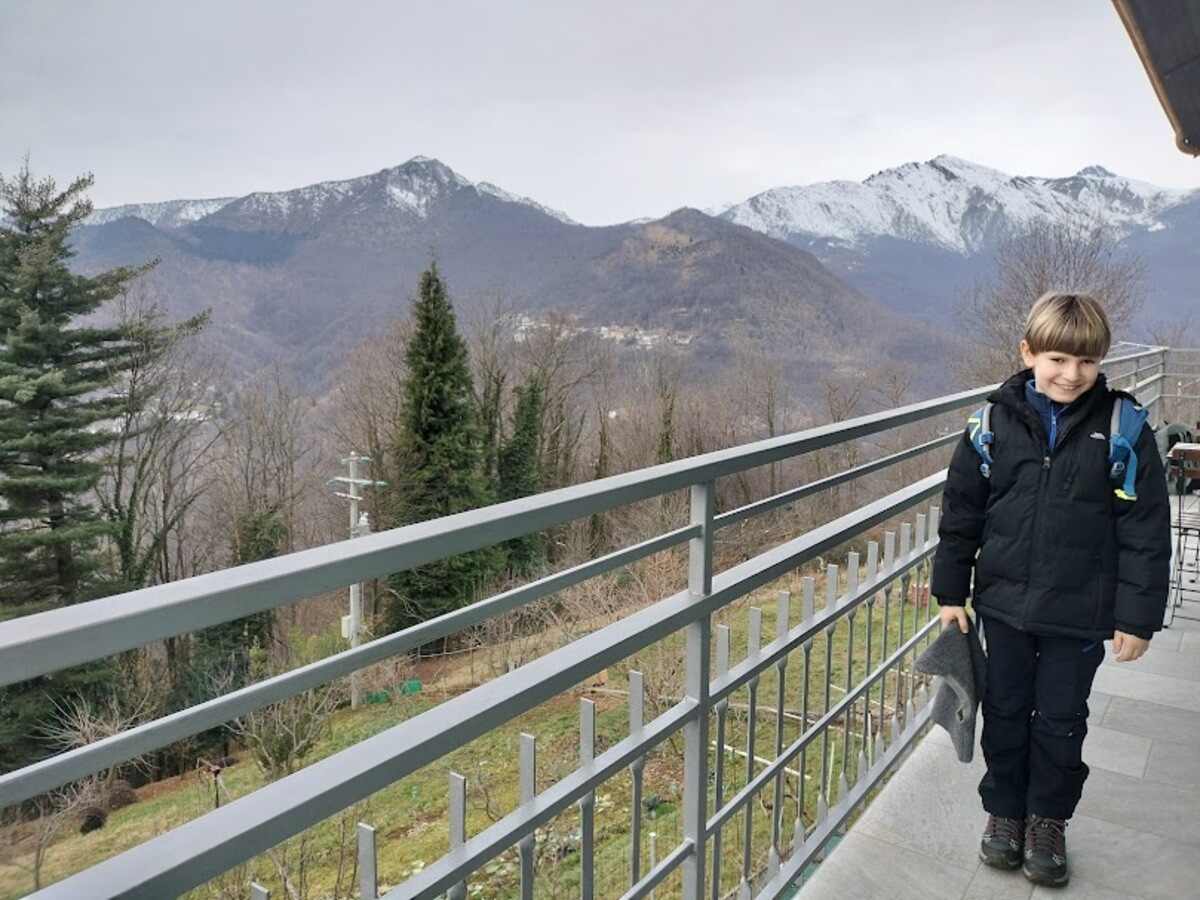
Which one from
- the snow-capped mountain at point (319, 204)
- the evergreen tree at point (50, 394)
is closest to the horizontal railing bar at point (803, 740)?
the evergreen tree at point (50, 394)

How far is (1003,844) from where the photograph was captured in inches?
76.4

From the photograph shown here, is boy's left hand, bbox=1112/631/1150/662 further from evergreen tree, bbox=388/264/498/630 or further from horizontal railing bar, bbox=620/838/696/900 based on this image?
evergreen tree, bbox=388/264/498/630

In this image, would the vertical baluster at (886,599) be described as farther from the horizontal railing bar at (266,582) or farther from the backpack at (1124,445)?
the horizontal railing bar at (266,582)

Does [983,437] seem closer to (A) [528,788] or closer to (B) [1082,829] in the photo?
(B) [1082,829]

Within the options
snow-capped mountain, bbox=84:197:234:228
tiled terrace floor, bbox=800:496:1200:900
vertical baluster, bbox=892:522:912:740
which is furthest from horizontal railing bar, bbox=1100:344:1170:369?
snow-capped mountain, bbox=84:197:234:228

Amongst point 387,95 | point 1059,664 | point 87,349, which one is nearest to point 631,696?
point 1059,664

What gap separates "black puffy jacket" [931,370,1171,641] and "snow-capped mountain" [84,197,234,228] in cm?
10805

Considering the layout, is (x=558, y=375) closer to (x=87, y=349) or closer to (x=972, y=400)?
(x=87, y=349)

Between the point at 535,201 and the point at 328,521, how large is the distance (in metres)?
100

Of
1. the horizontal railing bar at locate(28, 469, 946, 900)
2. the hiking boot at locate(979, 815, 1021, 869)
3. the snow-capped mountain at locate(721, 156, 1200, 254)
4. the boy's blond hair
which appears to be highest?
the snow-capped mountain at locate(721, 156, 1200, 254)

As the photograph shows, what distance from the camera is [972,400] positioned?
2.52 m

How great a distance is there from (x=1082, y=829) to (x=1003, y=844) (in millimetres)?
335

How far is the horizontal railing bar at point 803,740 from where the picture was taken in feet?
4.98

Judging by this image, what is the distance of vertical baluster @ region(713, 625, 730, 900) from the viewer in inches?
56.4
